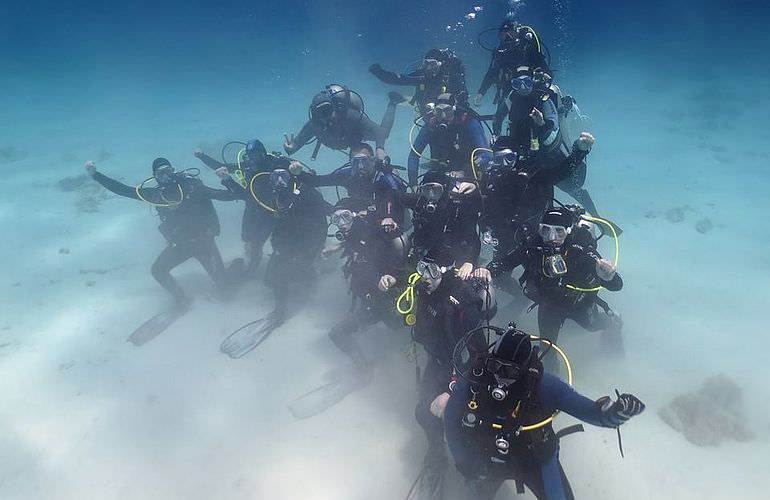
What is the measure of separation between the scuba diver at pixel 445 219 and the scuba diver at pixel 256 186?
485 cm

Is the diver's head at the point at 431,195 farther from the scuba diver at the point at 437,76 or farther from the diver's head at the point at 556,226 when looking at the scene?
the scuba diver at the point at 437,76

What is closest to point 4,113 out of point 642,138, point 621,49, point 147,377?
point 147,377

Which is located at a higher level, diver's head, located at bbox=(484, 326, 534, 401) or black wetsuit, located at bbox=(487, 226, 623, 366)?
diver's head, located at bbox=(484, 326, 534, 401)

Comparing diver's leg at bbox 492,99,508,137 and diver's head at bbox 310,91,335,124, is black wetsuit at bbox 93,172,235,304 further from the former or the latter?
diver's leg at bbox 492,99,508,137

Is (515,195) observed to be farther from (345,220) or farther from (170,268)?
(170,268)

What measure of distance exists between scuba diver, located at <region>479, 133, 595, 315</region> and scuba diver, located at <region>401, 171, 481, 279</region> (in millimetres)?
794

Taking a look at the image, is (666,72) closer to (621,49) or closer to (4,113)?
(621,49)

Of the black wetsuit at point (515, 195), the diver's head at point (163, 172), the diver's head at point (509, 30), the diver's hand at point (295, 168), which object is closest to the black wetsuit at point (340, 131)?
the diver's hand at point (295, 168)

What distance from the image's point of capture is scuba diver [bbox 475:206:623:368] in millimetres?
6016

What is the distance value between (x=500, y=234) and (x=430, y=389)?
12.4ft

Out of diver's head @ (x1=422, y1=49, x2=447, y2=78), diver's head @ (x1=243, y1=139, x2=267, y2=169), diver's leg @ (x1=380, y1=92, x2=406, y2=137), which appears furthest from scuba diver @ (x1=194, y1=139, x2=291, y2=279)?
diver's head @ (x1=422, y1=49, x2=447, y2=78)

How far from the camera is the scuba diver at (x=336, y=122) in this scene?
11.2 metres

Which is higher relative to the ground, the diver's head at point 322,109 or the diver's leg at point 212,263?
the diver's head at point 322,109

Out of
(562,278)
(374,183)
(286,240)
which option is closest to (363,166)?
(374,183)
